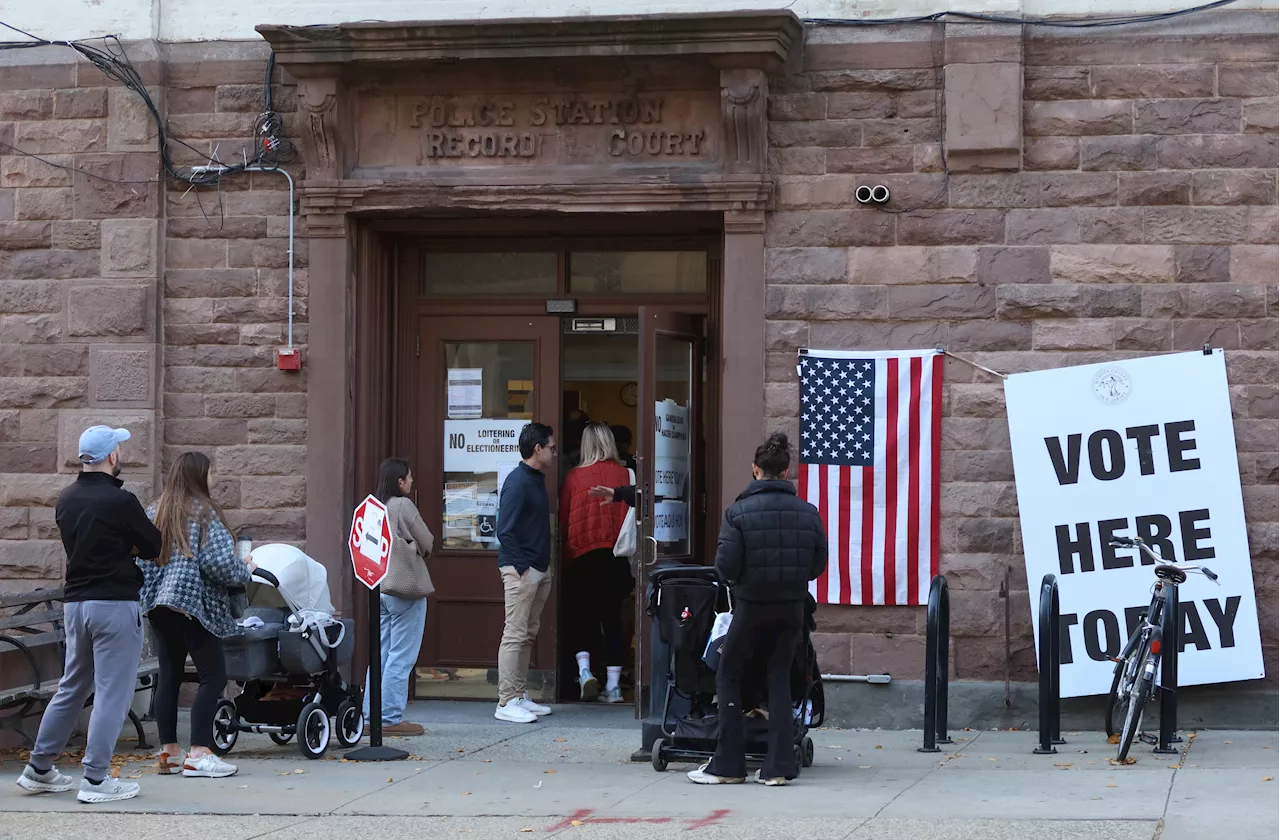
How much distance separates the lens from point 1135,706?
9.23 meters

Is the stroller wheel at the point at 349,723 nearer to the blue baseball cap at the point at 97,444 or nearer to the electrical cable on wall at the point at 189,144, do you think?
the blue baseball cap at the point at 97,444

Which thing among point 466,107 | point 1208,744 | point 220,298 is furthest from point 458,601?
point 1208,744

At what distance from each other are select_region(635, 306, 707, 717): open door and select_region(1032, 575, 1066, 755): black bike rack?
254cm

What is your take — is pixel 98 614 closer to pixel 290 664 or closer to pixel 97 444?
pixel 97 444

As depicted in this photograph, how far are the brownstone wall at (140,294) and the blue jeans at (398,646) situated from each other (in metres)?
1.27

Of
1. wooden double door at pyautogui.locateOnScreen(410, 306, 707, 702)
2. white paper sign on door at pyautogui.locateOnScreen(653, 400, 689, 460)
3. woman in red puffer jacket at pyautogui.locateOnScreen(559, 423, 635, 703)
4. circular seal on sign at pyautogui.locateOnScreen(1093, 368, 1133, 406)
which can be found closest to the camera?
circular seal on sign at pyautogui.locateOnScreen(1093, 368, 1133, 406)

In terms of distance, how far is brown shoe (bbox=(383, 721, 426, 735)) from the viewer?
1057 cm

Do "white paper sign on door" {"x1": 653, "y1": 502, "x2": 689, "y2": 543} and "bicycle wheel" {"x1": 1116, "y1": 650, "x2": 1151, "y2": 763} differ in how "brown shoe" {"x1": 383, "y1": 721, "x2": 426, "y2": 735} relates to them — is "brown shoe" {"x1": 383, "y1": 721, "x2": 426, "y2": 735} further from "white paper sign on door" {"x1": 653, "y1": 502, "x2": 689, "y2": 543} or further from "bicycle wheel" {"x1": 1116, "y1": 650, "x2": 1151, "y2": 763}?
"bicycle wheel" {"x1": 1116, "y1": 650, "x2": 1151, "y2": 763}

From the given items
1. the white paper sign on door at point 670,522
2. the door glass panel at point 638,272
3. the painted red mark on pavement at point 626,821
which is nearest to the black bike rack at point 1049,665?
the painted red mark on pavement at point 626,821

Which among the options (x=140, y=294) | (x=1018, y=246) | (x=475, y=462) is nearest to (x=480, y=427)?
(x=475, y=462)

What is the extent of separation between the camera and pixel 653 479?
1110 centimetres

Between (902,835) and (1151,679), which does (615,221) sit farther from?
(902,835)

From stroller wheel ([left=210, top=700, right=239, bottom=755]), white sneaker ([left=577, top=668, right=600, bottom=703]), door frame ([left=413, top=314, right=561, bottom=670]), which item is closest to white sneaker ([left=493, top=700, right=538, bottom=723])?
white sneaker ([left=577, top=668, right=600, bottom=703])

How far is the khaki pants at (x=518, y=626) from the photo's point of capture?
11.1m
